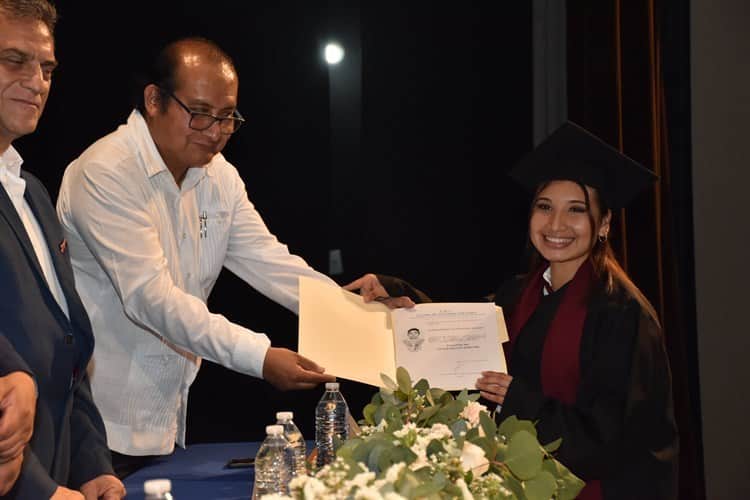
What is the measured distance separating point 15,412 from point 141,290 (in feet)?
4.40

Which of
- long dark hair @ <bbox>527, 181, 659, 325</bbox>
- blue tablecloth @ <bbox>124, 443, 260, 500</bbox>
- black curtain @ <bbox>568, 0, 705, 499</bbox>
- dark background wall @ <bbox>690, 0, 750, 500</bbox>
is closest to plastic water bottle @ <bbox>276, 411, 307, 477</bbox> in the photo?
blue tablecloth @ <bbox>124, 443, 260, 500</bbox>

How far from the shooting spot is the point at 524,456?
150cm

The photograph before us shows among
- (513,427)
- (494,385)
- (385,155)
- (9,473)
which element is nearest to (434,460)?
(513,427)

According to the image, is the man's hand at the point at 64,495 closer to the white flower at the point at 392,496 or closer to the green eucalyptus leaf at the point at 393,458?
the green eucalyptus leaf at the point at 393,458

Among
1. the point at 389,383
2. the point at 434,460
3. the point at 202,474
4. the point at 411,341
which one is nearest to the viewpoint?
the point at 434,460

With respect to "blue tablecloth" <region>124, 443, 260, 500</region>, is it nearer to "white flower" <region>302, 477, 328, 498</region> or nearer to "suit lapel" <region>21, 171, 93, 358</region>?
"suit lapel" <region>21, 171, 93, 358</region>

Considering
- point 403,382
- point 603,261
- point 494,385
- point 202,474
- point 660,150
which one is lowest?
point 202,474

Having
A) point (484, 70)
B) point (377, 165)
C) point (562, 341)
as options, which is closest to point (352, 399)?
point (377, 165)

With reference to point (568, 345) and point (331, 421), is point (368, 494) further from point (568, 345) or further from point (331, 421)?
point (568, 345)

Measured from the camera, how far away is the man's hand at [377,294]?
115 inches

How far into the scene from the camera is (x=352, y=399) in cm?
498

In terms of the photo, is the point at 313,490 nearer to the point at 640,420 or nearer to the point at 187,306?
the point at 640,420

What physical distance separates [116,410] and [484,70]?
2897 millimetres

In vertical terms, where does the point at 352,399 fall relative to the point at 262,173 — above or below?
below
